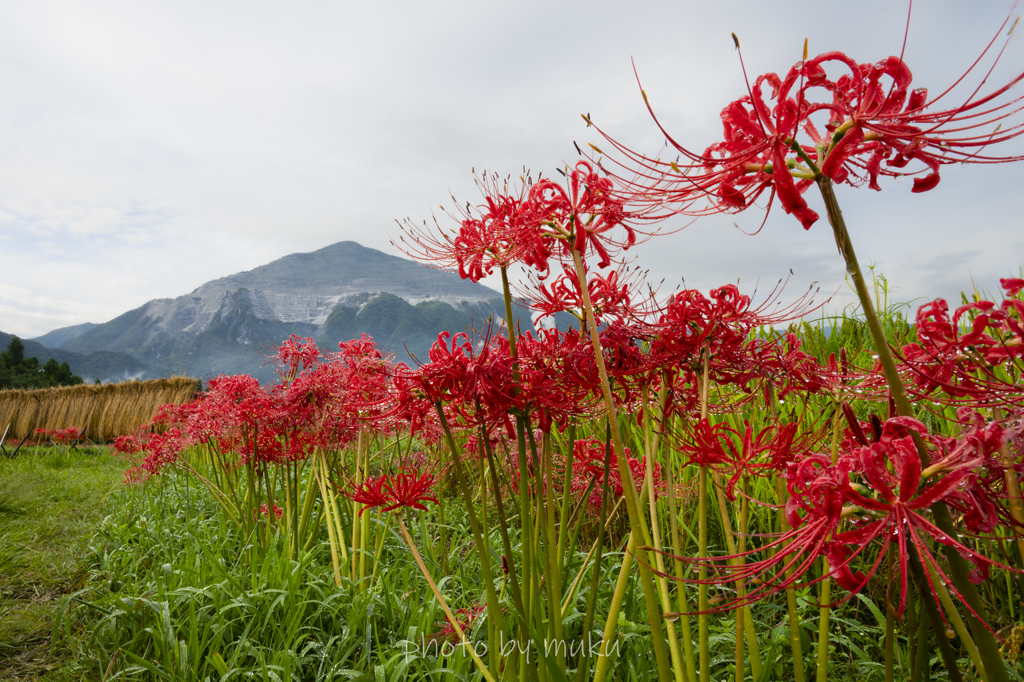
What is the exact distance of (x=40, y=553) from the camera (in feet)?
16.0

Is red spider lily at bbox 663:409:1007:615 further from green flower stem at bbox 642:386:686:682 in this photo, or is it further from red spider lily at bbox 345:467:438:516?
red spider lily at bbox 345:467:438:516

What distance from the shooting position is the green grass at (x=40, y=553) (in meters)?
3.30

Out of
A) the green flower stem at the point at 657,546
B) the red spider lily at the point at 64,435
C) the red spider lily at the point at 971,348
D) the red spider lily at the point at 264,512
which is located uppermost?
the red spider lily at the point at 971,348

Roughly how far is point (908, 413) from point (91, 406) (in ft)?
70.6

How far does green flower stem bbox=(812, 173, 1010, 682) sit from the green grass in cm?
417

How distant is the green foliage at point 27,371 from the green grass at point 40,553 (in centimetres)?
2656

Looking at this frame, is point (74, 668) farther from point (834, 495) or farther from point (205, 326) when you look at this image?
point (205, 326)

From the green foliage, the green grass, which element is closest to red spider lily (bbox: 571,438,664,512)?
the green grass

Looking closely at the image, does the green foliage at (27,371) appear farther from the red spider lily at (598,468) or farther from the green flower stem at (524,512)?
the green flower stem at (524,512)

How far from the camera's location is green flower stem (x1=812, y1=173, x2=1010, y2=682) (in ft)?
3.00

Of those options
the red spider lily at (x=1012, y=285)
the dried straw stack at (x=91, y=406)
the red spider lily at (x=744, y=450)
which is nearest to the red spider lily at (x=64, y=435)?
Answer: the dried straw stack at (x=91, y=406)

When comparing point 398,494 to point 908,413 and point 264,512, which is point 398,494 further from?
point 264,512

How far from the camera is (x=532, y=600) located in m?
1.95

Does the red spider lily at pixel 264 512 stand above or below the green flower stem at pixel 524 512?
below
